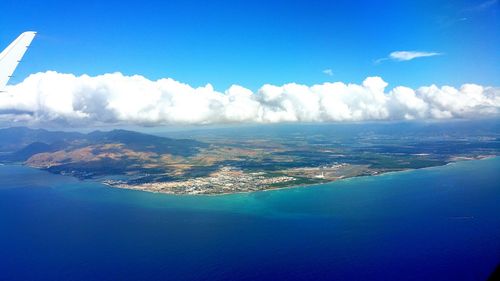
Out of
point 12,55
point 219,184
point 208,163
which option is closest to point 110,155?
point 208,163

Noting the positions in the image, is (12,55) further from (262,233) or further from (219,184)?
(219,184)

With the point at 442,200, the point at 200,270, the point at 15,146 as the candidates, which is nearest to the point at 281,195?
the point at 442,200

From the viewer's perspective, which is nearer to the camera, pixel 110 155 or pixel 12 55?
pixel 12 55

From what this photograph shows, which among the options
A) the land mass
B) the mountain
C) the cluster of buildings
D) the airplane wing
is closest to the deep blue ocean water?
the cluster of buildings

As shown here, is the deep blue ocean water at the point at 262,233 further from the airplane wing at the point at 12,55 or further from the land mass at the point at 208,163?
the airplane wing at the point at 12,55

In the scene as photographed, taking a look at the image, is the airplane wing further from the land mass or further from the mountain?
the mountain

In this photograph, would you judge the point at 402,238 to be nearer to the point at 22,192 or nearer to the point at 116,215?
the point at 116,215

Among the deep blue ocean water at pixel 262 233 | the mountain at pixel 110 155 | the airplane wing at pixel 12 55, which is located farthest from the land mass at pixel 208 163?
the airplane wing at pixel 12 55
